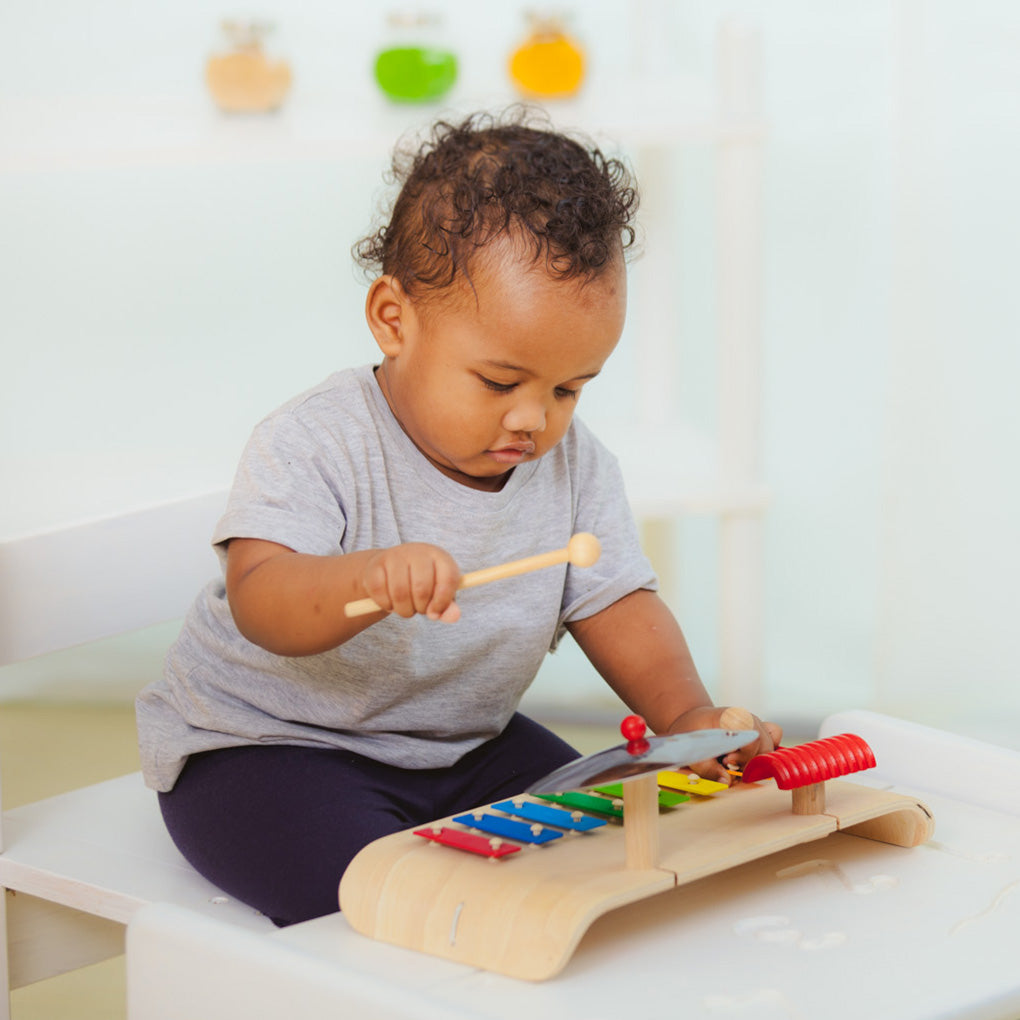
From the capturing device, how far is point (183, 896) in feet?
2.88

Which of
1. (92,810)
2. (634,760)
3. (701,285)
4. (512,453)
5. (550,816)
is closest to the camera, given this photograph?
(634,760)

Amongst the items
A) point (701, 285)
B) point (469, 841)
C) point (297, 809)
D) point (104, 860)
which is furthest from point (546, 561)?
point (701, 285)

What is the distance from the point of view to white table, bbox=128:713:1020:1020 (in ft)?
2.16

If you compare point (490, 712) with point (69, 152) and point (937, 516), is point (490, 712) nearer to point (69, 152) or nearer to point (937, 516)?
point (69, 152)

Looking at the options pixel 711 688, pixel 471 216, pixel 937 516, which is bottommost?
pixel 711 688

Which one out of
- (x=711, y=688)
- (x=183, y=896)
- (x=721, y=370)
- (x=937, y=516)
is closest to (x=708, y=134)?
(x=721, y=370)

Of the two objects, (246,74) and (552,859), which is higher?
(246,74)

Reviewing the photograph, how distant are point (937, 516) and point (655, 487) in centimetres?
48

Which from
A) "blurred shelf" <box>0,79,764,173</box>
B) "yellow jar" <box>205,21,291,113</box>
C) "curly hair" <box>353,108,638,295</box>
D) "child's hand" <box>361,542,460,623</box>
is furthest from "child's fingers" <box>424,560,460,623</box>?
"yellow jar" <box>205,21,291,113</box>

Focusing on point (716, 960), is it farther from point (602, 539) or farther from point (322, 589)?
point (602, 539)

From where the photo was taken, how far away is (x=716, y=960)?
0.70m

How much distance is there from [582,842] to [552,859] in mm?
31

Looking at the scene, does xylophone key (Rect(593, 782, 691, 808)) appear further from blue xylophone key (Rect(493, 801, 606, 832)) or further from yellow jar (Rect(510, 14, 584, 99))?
yellow jar (Rect(510, 14, 584, 99))

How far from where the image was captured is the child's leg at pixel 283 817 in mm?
841
